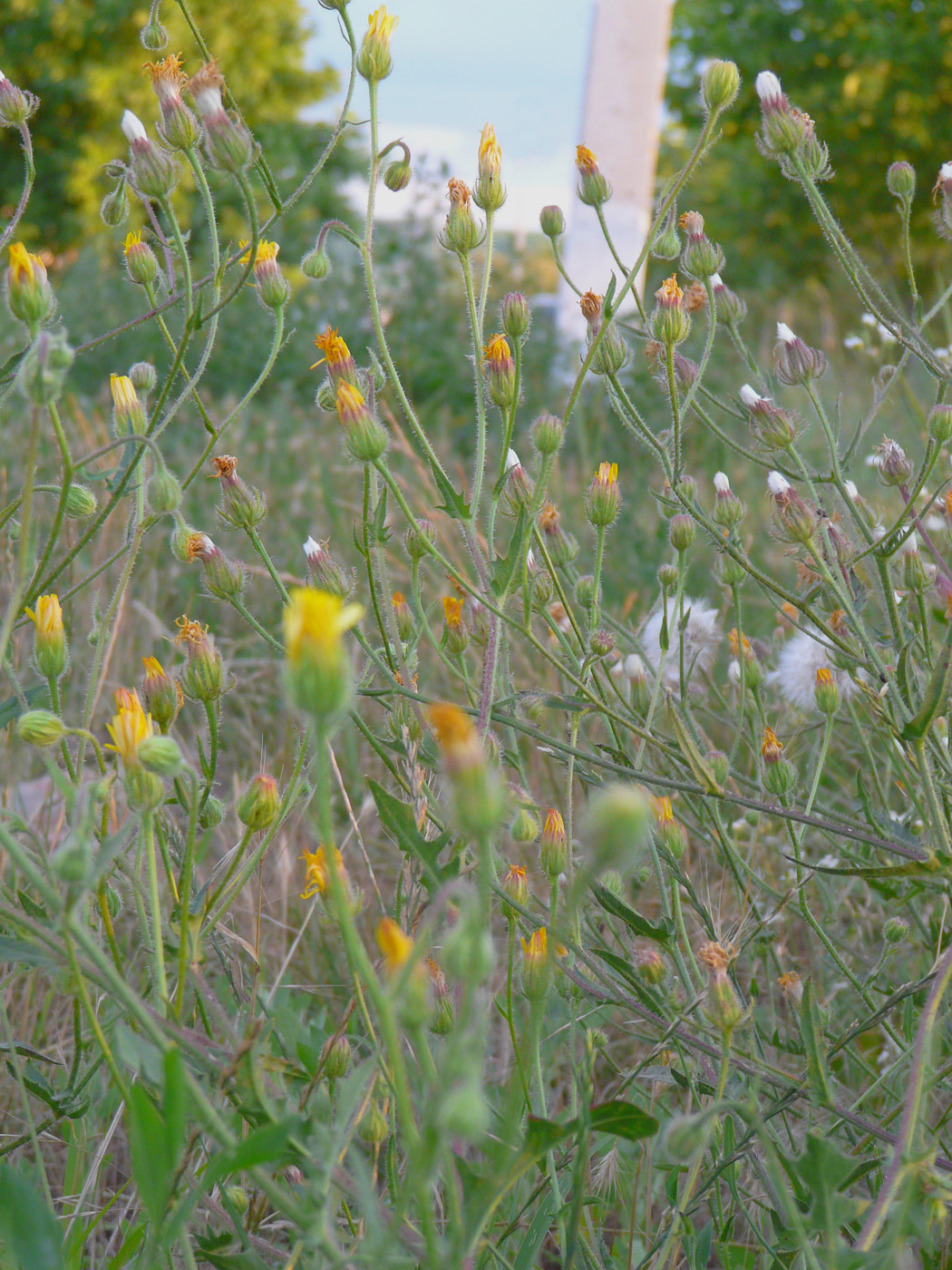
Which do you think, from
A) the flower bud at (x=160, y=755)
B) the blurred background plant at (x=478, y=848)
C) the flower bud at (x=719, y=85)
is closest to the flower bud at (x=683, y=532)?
the blurred background plant at (x=478, y=848)

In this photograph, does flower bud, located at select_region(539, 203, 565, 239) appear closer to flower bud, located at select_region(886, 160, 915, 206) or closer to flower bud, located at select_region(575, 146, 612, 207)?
flower bud, located at select_region(575, 146, 612, 207)

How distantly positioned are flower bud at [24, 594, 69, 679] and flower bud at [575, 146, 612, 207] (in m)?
0.61

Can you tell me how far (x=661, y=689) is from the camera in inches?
41.3

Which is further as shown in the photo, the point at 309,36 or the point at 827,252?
the point at 827,252

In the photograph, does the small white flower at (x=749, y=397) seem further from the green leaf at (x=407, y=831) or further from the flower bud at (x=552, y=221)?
the green leaf at (x=407, y=831)

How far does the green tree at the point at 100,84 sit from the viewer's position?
8.37m

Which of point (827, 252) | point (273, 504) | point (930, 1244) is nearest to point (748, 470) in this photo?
point (273, 504)

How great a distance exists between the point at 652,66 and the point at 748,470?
2354 mm

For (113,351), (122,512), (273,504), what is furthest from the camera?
(113,351)

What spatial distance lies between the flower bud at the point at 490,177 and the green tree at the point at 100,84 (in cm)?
786

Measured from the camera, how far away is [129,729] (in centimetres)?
60

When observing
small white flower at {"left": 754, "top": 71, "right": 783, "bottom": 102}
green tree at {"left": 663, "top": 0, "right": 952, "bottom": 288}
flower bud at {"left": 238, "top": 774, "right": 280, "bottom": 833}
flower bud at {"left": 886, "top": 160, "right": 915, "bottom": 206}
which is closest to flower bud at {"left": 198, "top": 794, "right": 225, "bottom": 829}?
flower bud at {"left": 238, "top": 774, "right": 280, "bottom": 833}

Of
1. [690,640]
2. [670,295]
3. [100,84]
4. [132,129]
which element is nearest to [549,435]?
[670,295]

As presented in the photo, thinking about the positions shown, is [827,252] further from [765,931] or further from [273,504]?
[765,931]
